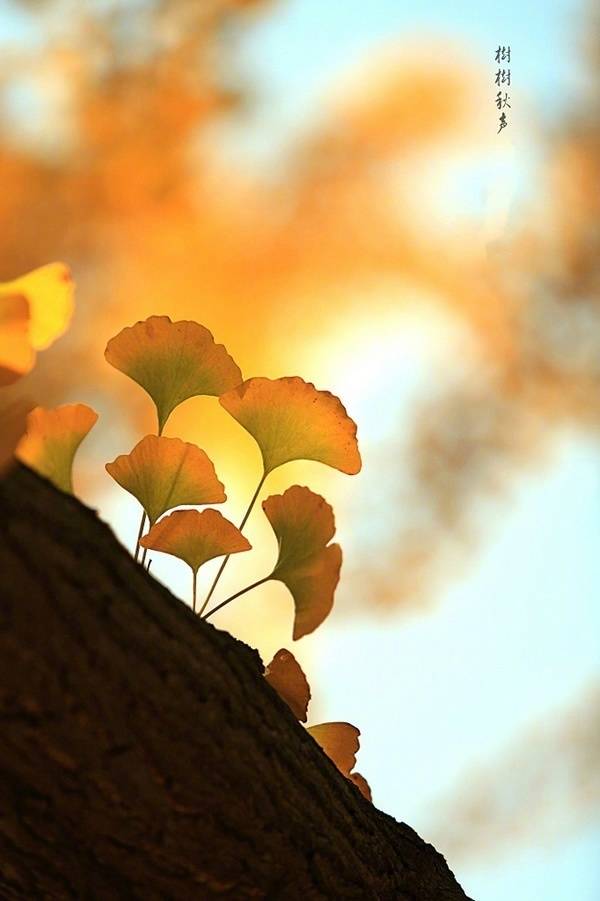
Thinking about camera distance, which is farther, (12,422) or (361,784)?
(361,784)

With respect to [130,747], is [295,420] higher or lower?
higher

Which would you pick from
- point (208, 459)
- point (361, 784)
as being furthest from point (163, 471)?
point (361, 784)

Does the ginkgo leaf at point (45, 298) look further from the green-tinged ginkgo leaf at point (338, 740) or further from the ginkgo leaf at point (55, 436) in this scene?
the green-tinged ginkgo leaf at point (338, 740)

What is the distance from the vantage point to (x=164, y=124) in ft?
3.07

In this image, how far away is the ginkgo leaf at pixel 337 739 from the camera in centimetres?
30

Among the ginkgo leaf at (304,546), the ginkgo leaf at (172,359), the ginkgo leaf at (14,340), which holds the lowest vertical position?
the ginkgo leaf at (14,340)

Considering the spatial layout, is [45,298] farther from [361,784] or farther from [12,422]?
[361,784]

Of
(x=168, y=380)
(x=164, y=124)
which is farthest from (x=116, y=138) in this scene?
(x=168, y=380)

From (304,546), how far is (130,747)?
9 centimetres

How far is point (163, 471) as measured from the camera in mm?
261

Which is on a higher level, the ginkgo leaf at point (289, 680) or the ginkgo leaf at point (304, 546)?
the ginkgo leaf at point (304, 546)

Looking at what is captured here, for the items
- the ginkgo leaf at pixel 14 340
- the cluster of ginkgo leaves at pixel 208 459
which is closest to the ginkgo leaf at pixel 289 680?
the cluster of ginkgo leaves at pixel 208 459

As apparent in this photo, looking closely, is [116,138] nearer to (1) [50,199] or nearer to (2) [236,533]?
(1) [50,199]

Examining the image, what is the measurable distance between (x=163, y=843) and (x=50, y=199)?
31.3 inches
